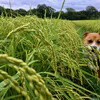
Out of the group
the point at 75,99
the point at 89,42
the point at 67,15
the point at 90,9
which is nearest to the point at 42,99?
the point at 75,99

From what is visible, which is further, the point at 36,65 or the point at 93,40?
the point at 93,40

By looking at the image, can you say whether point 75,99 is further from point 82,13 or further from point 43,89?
point 82,13

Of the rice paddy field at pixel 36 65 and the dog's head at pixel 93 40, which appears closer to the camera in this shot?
the rice paddy field at pixel 36 65

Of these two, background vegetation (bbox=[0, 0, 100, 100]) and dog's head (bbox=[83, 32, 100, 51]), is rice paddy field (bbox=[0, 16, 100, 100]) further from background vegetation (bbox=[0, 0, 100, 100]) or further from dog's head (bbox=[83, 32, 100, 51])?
dog's head (bbox=[83, 32, 100, 51])

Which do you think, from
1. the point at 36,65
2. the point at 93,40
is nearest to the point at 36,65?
the point at 36,65

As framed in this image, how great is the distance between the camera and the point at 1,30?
132cm

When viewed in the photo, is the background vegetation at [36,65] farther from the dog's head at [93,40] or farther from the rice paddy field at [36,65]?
the dog's head at [93,40]

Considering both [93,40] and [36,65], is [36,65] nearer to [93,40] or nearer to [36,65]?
[36,65]

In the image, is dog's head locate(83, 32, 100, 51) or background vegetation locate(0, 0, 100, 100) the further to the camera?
dog's head locate(83, 32, 100, 51)

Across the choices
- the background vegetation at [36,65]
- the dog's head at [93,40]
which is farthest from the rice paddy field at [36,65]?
the dog's head at [93,40]

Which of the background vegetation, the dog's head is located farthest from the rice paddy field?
the dog's head

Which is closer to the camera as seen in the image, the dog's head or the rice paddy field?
the rice paddy field

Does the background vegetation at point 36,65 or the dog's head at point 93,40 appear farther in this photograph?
the dog's head at point 93,40

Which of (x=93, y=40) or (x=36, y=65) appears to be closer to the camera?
(x=36, y=65)
